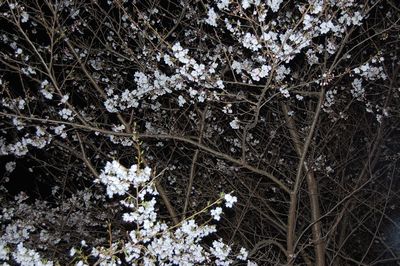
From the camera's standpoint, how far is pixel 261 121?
7.27 m

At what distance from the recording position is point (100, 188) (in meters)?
8.13

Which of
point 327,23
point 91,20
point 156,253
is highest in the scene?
point 91,20

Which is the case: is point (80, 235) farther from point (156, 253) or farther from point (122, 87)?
point (156, 253)

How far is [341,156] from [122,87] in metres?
3.86

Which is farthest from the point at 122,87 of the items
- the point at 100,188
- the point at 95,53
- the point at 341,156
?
the point at 341,156

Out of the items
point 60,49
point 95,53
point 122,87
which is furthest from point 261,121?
point 60,49

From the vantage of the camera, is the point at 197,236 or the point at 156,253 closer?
the point at 156,253

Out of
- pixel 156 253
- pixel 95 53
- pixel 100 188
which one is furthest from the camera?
pixel 100 188

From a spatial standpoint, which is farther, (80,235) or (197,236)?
(80,235)

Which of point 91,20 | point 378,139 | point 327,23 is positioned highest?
point 91,20

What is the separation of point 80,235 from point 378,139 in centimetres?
497

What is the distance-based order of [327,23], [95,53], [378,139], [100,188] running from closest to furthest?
[327,23]
[95,53]
[378,139]
[100,188]

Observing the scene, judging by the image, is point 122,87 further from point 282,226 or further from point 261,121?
point 282,226

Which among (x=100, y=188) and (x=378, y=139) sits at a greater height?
(x=100, y=188)
